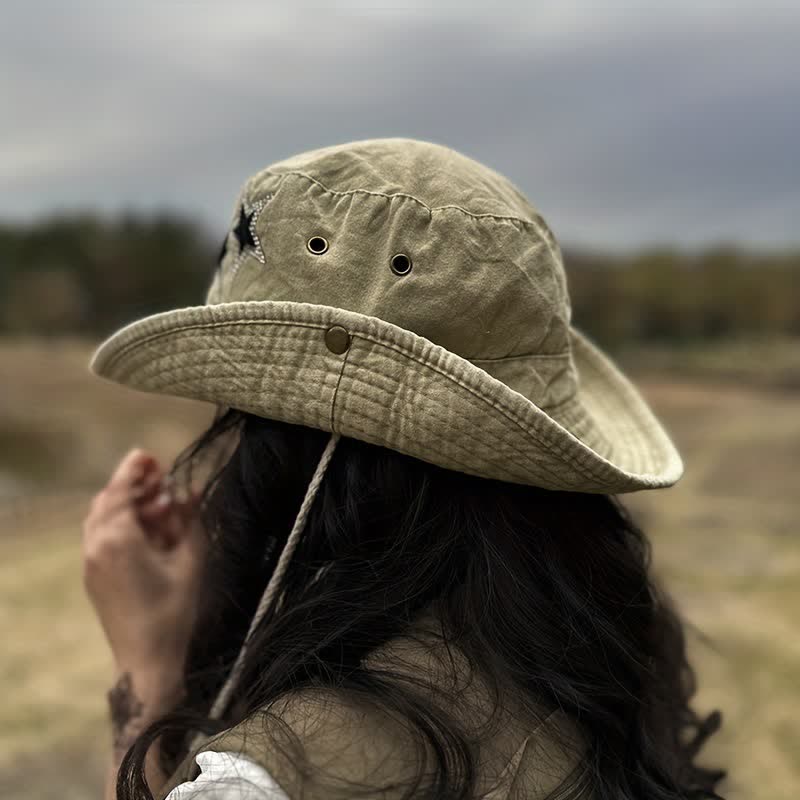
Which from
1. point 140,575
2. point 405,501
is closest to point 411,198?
point 405,501

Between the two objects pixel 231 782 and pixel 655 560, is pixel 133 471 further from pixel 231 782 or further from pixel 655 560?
pixel 655 560

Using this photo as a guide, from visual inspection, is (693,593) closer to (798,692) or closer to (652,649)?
(798,692)

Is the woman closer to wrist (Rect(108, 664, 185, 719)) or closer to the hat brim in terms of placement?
the hat brim

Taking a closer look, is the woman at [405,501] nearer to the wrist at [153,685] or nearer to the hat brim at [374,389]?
the hat brim at [374,389]

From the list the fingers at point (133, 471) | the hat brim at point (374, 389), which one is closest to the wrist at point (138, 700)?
the fingers at point (133, 471)

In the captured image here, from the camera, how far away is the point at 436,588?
0.91 metres

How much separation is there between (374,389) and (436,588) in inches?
8.8

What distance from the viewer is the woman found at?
80 cm

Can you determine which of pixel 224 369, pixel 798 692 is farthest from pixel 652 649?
pixel 798 692

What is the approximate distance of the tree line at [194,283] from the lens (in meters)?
11.8

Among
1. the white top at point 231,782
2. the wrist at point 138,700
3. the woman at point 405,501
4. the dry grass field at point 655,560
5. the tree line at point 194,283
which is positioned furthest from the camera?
the tree line at point 194,283

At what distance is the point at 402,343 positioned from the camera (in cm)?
81

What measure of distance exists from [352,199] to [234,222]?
0.17m

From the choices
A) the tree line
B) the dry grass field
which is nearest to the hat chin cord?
the dry grass field
